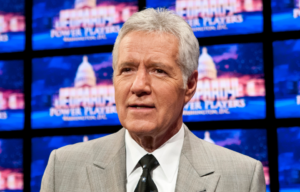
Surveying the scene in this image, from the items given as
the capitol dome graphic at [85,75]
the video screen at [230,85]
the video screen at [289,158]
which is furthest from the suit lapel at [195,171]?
the capitol dome graphic at [85,75]

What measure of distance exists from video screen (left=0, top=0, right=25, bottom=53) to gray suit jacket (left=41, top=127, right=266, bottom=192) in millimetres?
2284

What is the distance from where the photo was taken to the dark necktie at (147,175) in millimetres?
1329

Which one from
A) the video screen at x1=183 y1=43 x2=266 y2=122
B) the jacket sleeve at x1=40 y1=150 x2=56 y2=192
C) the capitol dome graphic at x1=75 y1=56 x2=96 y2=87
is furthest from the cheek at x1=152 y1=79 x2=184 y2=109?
the capitol dome graphic at x1=75 y1=56 x2=96 y2=87

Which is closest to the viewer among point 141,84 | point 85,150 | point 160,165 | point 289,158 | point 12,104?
point 141,84

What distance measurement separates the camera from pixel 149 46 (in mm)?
1334

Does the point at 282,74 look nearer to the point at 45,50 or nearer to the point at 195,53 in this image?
the point at 195,53

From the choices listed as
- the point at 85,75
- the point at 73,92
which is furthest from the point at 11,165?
the point at 85,75

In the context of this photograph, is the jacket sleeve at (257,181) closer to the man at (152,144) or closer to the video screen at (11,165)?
the man at (152,144)

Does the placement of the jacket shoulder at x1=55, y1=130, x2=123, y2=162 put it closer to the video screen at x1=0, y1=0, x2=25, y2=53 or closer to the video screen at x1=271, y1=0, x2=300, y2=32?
the video screen at x1=271, y1=0, x2=300, y2=32

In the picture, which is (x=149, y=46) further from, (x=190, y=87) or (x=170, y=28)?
(x=190, y=87)

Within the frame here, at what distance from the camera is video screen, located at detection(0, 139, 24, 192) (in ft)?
10.5

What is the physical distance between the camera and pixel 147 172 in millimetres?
1362

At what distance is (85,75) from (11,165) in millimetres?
1195

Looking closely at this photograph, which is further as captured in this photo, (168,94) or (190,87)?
(190,87)
